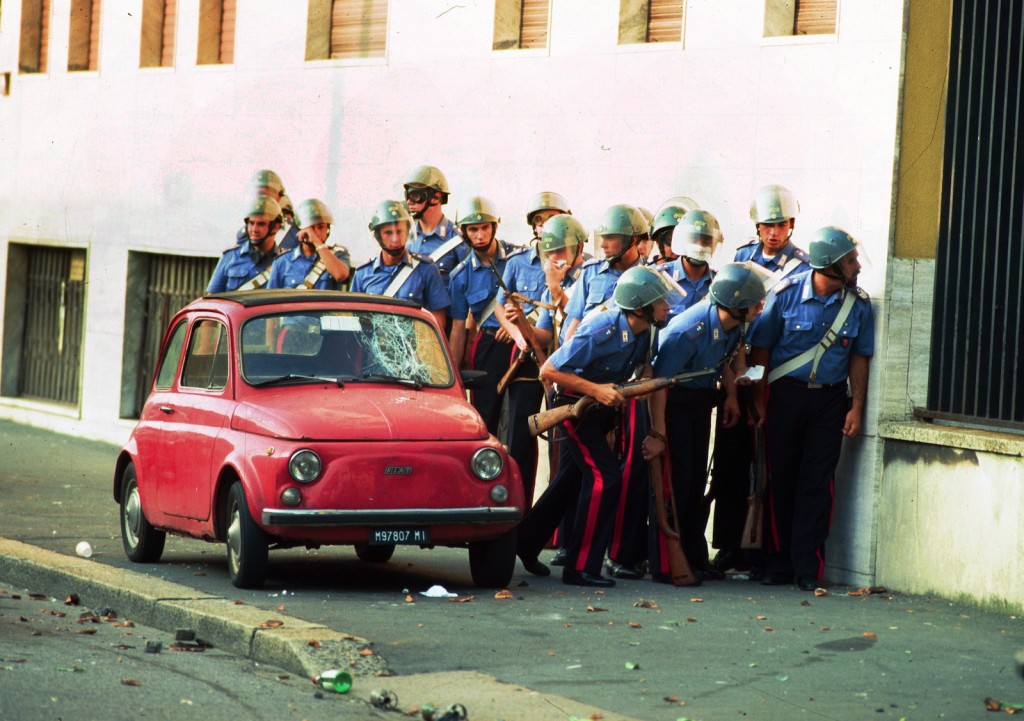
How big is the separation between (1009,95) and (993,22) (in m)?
0.45

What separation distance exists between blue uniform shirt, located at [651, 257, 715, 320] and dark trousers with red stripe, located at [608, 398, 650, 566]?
2.20 ft

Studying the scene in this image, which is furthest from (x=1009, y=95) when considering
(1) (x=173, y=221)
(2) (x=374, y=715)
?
(1) (x=173, y=221)

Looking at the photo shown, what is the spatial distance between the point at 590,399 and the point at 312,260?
426 centimetres

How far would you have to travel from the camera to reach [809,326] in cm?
1064

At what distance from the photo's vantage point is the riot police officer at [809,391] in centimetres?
1066

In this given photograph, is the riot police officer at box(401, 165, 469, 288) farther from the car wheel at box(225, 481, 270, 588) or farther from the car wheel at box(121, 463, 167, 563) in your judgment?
the car wheel at box(225, 481, 270, 588)

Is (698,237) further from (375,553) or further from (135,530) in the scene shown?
(135,530)

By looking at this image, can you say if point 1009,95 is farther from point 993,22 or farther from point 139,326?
point 139,326

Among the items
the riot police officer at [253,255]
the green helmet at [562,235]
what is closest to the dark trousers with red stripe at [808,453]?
the green helmet at [562,235]

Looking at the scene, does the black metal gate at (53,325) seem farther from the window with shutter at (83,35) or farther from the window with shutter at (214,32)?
the window with shutter at (214,32)

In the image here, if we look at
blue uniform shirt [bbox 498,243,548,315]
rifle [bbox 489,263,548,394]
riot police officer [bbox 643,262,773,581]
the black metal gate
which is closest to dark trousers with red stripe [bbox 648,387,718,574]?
riot police officer [bbox 643,262,773,581]

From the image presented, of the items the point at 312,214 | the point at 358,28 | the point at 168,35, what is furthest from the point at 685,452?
the point at 168,35

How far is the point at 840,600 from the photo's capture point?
10320 millimetres

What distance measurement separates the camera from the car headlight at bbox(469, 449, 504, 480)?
9852 mm
